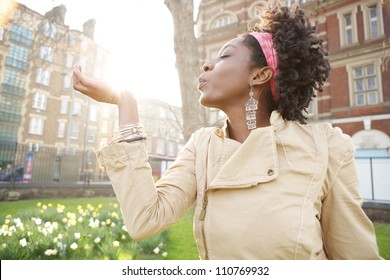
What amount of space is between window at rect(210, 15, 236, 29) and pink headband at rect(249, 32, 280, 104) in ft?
38.2

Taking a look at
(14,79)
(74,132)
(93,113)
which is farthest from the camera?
(93,113)

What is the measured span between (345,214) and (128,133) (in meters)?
0.87

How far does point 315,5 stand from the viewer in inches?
303

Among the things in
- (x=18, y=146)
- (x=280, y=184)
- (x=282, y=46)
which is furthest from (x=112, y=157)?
(x=18, y=146)

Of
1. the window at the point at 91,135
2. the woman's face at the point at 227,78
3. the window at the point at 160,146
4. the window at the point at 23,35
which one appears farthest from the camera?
the window at the point at 160,146

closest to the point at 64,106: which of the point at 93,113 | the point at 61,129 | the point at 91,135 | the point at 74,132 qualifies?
the point at 61,129

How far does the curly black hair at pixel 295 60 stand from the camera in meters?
1.26

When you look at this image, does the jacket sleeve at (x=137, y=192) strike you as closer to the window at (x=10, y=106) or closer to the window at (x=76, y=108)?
the window at (x=10, y=106)

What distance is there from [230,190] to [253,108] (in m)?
0.40

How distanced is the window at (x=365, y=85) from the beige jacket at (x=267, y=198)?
256 inches

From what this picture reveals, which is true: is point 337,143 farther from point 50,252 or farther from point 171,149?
point 171,149

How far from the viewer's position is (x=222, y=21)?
41.9ft

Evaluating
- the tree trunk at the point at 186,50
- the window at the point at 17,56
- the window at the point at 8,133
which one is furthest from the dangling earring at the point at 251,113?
the window at the point at 8,133
